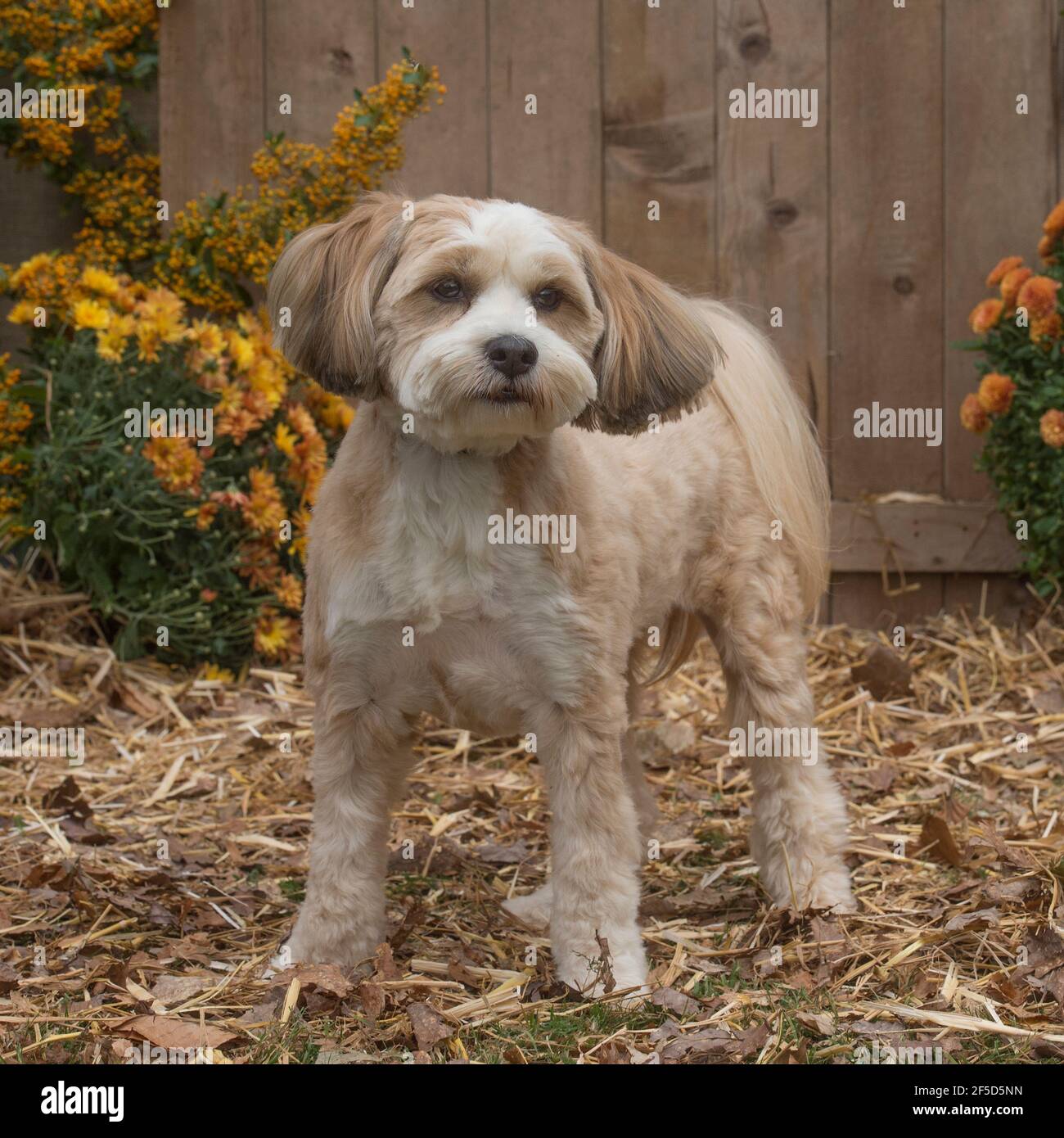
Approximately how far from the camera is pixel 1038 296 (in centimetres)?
488

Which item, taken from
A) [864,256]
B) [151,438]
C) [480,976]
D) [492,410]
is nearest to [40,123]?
[151,438]

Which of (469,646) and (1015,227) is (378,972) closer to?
(469,646)

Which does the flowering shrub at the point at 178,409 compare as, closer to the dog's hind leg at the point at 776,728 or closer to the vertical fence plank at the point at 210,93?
the vertical fence plank at the point at 210,93

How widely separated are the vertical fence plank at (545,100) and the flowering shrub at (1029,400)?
1.55m

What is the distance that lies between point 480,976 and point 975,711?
97.0 inches

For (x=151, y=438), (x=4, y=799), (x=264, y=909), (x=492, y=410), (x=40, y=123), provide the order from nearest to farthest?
1. (x=492, y=410)
2. (x=264, y=909)
3. (x=4, y=799)
4. (x=151, y=438)
5. (x=40, y=123)

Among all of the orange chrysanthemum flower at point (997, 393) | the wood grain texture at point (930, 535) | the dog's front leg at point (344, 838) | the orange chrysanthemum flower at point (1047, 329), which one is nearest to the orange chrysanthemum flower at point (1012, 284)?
the orange chrysanthemum flower at point (1047, 329)

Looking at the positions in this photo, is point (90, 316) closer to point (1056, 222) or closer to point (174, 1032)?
point (174, 1032)

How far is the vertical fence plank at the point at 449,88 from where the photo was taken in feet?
17.6

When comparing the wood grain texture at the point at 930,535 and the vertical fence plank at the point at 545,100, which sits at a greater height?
the vertical fence plank at the point at 545,100

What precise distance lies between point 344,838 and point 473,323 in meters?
1.15

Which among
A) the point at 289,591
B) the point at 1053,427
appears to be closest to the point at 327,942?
the point at 289,591

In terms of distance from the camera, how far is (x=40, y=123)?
17.6 feet

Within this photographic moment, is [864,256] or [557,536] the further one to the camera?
[864,256]
